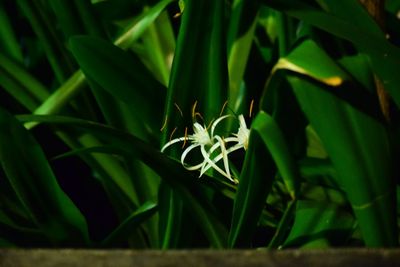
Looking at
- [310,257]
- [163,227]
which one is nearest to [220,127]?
[163,227]

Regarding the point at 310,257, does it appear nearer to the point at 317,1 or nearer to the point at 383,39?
the point at 383,39

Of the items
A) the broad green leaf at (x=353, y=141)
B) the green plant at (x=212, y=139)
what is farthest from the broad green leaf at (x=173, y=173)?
the broad green leaf at (x=353, y=141)

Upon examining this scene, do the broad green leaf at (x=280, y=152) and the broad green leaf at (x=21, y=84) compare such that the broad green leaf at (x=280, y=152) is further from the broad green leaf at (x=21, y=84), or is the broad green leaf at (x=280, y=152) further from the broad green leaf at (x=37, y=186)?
the broad green leaf at (x=21, y=84)

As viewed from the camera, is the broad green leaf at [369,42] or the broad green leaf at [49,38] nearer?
the broad green leaf at [369,42]

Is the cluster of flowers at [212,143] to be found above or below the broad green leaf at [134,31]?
below

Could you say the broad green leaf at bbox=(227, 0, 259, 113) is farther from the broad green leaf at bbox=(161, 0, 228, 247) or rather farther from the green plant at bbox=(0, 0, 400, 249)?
the broad green leaf at bbox=(161, 0, 228, 247)

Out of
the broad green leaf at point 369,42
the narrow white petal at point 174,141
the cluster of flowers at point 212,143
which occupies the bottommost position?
the cluster of flowers at point 212,143

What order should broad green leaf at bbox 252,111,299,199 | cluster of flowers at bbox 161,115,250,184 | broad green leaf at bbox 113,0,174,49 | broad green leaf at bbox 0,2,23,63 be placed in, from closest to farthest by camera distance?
broad green leaf at bbox 252,111,299,199, cluster of flowers at bbox 161,115,250,184, broad green leaf at bbox 113,0,174,49, broad green leaf at bbox 0,2,23,63

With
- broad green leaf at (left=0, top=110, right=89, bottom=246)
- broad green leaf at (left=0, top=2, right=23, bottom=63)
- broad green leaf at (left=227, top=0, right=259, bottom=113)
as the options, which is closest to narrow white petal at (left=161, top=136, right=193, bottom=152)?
broad green leaf at (left=0, top=110, right=89, bottom=246)

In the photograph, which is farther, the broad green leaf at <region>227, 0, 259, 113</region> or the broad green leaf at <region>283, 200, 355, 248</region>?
the broad green leaf at <region>227, 0, 259, 113</region>
